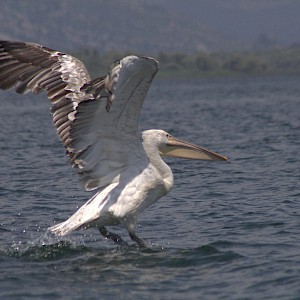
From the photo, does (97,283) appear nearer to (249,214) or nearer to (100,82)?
(100,82)

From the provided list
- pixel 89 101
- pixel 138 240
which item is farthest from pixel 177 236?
pixel 89 101

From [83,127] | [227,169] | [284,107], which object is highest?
[83,127]

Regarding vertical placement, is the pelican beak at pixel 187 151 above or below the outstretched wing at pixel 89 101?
below

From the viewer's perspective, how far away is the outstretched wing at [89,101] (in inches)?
309

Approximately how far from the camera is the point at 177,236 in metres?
9.59

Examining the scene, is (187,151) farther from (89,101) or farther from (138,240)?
(89,101)

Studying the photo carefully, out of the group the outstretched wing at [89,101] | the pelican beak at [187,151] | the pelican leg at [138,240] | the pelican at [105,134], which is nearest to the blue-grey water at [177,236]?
the pelican leg at [138,240]

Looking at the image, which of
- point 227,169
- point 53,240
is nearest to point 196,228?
point 53,240

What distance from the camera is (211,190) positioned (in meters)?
12.4

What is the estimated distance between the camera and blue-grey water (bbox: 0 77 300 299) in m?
7.64

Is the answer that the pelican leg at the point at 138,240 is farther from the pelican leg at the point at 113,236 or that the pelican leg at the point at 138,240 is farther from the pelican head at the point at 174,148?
the pelican head at the point at 174,148

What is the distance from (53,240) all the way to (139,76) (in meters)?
2.40

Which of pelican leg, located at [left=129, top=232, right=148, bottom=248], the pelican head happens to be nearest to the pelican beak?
the pelican head

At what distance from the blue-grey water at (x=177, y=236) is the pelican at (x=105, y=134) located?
1.43 feet
